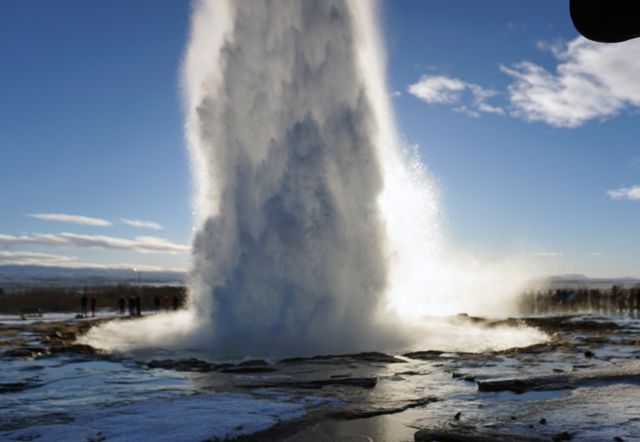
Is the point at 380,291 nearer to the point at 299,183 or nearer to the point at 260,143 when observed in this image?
the point at 299,183

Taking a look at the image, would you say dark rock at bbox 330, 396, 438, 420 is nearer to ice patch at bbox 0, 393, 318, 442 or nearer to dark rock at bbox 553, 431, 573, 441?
ice patch at bbox 0, 393, 318, 442

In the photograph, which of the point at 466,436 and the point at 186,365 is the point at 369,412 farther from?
the point at 186,365

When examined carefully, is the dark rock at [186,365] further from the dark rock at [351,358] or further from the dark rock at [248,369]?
the dark rock at [351,358]

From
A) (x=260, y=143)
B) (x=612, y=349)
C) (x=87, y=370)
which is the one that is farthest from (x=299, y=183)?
(x=612, y=349)

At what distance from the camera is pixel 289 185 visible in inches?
925

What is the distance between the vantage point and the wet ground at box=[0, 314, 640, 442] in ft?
29.0

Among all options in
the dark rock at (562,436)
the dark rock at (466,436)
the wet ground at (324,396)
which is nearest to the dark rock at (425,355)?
the wet ground at (324,396)

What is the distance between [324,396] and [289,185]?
12.8m

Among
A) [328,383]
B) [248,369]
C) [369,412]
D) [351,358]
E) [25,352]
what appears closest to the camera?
[369,412]

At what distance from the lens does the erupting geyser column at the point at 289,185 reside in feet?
72.8

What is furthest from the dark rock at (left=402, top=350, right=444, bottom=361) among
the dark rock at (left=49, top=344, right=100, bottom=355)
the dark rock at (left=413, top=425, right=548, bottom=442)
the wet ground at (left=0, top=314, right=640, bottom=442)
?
the dark rock at (left=49, top=344, right=100, bottom=355)

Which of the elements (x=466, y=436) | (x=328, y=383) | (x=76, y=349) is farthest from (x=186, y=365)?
(x=466, y=436)

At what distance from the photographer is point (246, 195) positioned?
982 inches

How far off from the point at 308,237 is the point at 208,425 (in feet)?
46.7
